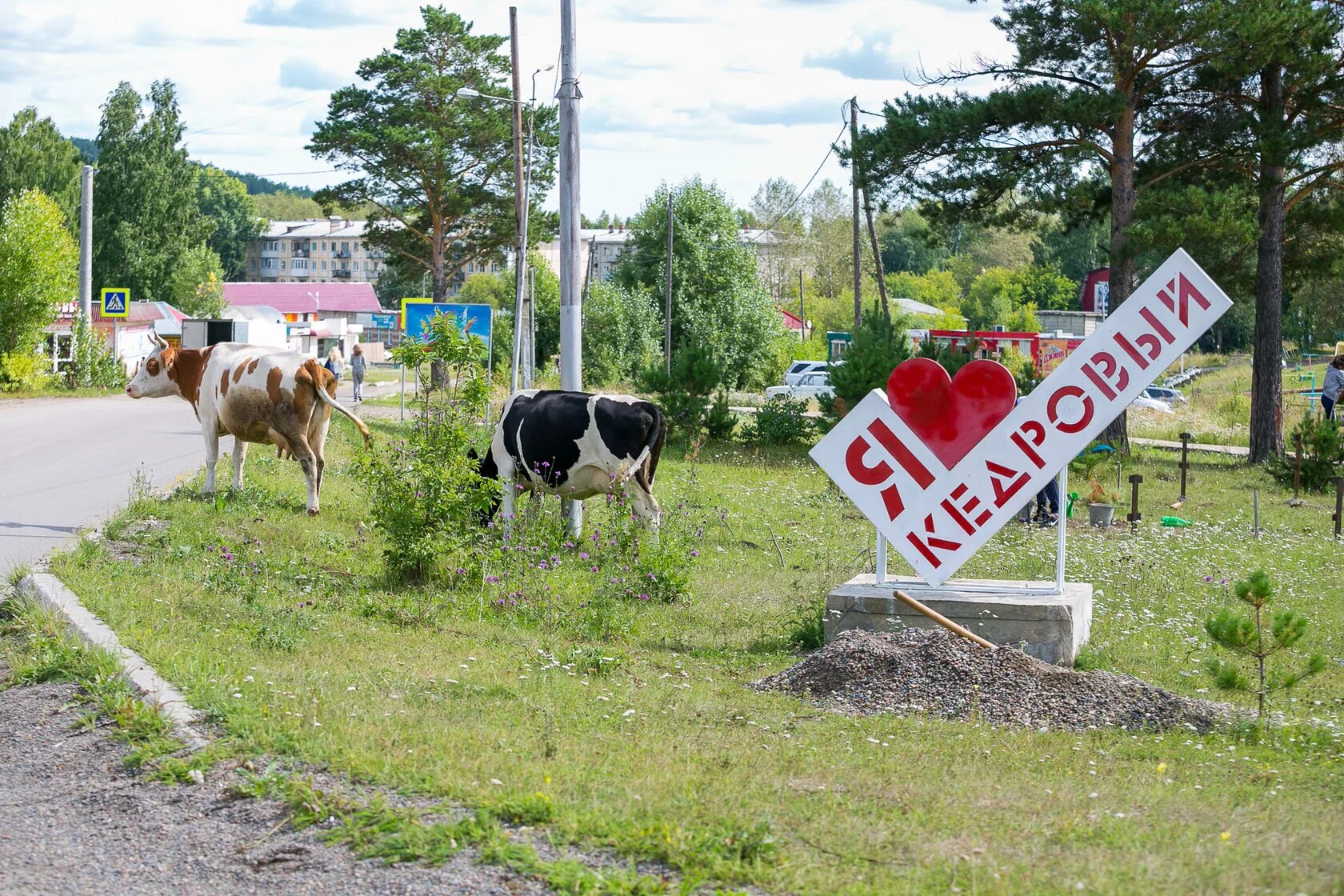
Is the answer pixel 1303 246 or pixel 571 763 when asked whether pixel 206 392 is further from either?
pixel 1303 246

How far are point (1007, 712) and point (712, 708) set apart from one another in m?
1.77

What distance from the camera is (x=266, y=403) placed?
14.3 m

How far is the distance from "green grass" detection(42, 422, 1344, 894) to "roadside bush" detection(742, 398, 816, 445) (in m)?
14.3

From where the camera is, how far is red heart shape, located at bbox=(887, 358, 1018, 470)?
10.0 m

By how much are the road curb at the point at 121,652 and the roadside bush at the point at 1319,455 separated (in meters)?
20.0

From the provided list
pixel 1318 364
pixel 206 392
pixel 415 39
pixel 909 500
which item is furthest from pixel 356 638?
pixel 1318 364

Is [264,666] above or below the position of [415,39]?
below

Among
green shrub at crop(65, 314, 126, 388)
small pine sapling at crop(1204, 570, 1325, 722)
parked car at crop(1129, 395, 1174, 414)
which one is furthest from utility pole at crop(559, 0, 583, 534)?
parked car at crop(1129, 395, 1174, 414)

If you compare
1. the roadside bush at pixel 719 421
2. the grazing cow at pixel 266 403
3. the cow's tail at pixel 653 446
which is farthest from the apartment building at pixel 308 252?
the cow's tail at pixel 653 446

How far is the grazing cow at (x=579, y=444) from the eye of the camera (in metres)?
12.8

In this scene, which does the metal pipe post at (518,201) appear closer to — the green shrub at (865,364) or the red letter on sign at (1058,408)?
the green shrub at (865,364)

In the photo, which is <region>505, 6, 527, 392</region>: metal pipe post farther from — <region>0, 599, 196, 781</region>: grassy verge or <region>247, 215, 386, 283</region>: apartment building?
<region>247, 215, 386, 283</region>: apartment building

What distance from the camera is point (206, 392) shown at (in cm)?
1468

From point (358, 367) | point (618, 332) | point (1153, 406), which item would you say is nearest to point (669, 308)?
point (618, 332)
